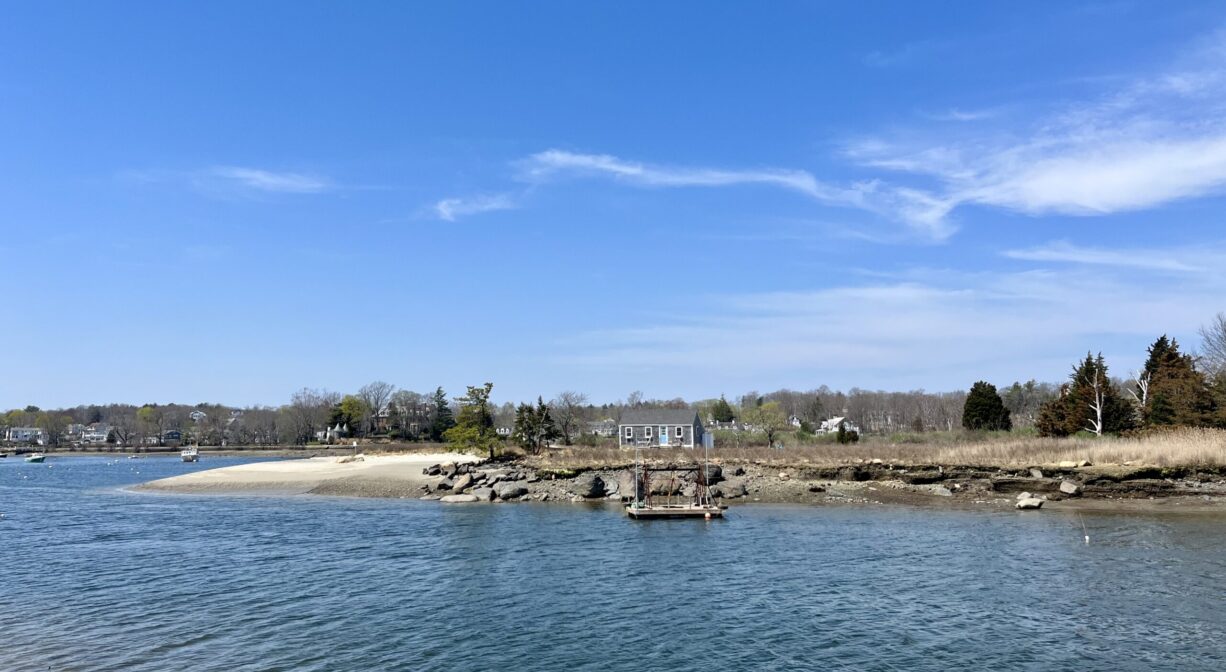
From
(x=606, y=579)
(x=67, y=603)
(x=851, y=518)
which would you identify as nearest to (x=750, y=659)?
(x=606, y=579)

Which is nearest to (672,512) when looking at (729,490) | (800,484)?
(729,490)

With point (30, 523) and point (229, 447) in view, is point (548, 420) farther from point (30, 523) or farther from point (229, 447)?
point (229, 447)

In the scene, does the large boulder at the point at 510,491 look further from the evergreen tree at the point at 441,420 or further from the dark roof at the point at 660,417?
the evergreen tree at the point at 441,420

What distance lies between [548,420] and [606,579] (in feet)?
169

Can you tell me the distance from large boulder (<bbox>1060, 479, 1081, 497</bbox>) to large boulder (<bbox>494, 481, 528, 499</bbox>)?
3721cm

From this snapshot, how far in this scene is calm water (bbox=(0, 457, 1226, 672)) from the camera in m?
20.0

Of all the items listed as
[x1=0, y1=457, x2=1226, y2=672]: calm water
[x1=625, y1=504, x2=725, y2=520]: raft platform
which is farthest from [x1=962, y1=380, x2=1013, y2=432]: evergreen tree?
[x1=625, y1=504, x2=725, y2=520]: raft platform

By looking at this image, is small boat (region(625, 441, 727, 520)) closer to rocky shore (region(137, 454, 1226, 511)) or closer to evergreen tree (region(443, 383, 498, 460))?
rocky shore (region(137, 454, 1226, 511))

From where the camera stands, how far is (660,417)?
103188 millimetres

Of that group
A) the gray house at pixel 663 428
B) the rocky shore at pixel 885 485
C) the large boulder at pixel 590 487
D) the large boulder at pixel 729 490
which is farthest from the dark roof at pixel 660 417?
the large boulder at pixel 729 490

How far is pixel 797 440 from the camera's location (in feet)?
296

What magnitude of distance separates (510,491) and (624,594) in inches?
1289

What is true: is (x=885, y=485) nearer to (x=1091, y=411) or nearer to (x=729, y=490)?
(x=729, y=490)

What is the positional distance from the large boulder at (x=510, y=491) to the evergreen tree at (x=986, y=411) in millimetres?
53140
